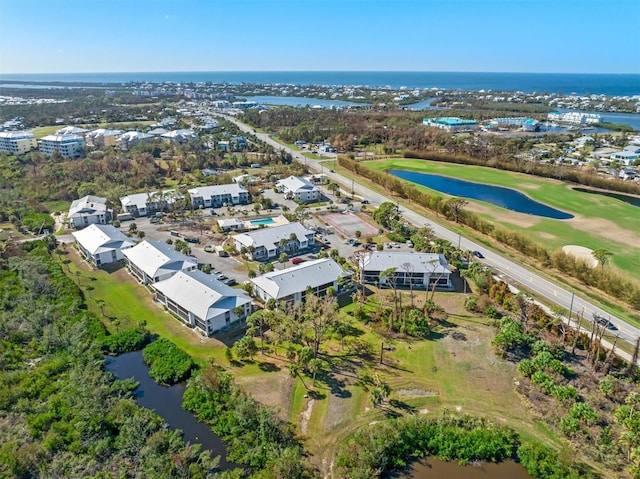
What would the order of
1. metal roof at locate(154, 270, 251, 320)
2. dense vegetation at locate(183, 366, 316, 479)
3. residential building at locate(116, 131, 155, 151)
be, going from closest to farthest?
1. dense vegetation at locate(183, 366, 316, 479)
2. metal roof at locate(154, 270, 251, 320)
3. residential building at locate(116, 131, 155, 151)

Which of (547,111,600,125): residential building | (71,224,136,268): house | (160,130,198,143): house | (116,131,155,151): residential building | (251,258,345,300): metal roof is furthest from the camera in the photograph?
(547,111,600,125): residential building

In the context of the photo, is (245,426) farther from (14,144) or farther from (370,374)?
(14,144)

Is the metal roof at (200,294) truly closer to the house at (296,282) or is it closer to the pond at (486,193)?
the house at (296,282)

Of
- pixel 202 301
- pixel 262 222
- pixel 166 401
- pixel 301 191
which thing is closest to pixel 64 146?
pixel 301 191

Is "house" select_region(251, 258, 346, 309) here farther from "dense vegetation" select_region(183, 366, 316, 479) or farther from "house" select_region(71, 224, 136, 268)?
"house" select_region(71, 224, 136, 268)

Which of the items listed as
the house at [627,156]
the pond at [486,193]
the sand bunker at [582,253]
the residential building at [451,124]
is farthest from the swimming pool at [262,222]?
the residential building at [451,124]

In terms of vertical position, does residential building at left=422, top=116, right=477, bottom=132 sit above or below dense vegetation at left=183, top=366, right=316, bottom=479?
above

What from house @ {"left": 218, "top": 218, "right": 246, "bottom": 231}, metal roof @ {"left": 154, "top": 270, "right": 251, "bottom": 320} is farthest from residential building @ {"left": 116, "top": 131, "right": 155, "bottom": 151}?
metal roof @ {"left": 154, "top": 270, "right": 251, "bottom": 320}

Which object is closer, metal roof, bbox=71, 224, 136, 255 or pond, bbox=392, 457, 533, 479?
pond, bbox=392, 457, 533, 479
